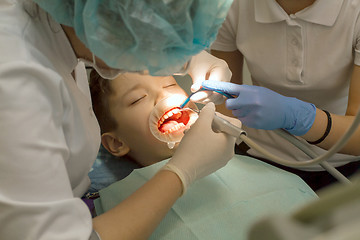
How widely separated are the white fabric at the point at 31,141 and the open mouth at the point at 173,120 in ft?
2.20

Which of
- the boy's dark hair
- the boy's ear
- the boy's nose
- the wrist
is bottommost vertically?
the boy's ear

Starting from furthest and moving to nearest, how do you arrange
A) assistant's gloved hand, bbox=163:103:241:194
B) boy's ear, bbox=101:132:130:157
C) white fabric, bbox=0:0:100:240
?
boy's ear, bbox=101:132:130:157 → assistant's gloved hand, bbox=163:103:241:194 → white fabric, bbox=0:0:100:240

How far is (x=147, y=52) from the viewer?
96 centimetres

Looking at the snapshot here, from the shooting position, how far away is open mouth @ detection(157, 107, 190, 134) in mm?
1669

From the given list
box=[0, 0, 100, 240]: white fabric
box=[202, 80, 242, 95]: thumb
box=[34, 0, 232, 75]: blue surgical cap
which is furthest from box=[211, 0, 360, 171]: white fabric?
box=[0, 0, 100, 240]: white fabric

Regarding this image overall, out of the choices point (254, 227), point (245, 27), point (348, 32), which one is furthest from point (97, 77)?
point (254, 227)

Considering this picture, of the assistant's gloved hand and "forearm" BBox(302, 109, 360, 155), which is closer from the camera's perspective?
the assistant's gloved hand

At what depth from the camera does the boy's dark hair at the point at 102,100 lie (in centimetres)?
175

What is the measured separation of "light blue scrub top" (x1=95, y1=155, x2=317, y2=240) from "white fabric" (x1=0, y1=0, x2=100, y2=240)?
0.52 meters

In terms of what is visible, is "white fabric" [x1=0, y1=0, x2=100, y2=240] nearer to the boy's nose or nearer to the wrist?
the boy's nose

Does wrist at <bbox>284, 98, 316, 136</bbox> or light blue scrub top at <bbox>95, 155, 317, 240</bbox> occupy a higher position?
wrist at <bbox>284, 98, 316, 136</bbox>

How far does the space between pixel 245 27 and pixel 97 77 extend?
789 millimetres

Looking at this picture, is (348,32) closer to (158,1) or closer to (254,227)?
(158,1)

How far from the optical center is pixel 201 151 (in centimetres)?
130
